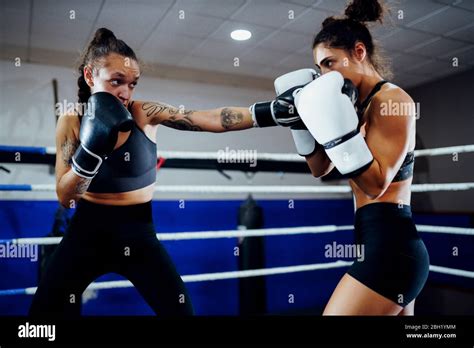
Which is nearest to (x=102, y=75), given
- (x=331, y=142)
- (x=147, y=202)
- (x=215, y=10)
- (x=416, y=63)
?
(x=147, y=202)

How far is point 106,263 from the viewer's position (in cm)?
141

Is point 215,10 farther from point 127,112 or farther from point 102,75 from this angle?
point 127,112

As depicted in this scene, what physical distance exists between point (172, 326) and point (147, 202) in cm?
51

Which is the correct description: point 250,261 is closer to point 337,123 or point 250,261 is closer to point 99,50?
point 337,123

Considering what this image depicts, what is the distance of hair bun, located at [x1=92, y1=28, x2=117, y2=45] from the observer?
1.52m

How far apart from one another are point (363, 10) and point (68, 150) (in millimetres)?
1357

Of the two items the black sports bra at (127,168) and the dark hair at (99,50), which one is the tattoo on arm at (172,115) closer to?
the black sports bra at (127,168)

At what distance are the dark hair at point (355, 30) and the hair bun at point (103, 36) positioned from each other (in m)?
0.89

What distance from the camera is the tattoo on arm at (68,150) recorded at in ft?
4.77

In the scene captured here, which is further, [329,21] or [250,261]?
[250,261]

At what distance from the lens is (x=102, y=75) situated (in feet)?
4.85

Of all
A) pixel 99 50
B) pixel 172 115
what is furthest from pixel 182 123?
pixel 99 50

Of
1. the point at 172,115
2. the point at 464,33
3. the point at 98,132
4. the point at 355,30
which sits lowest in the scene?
the point at 98,132

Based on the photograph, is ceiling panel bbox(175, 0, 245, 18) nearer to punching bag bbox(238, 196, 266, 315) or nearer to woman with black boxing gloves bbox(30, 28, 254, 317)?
woman with black boxing gloves bbox(30, 28, 254, 317)
